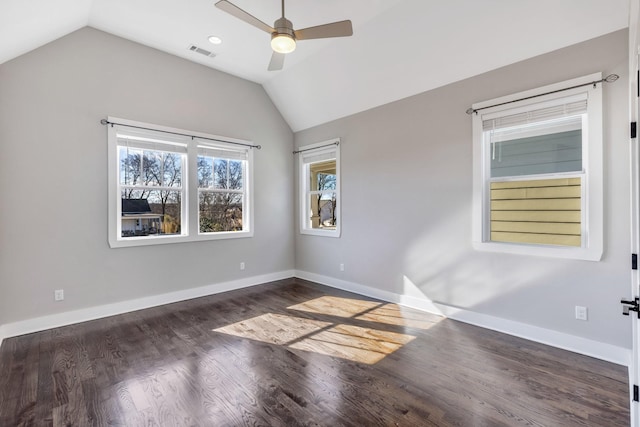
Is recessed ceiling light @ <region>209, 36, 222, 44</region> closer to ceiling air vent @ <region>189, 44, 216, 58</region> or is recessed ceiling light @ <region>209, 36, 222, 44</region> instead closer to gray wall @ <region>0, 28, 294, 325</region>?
ceiling air vent @ <region>189, 44, 216, 58</region>

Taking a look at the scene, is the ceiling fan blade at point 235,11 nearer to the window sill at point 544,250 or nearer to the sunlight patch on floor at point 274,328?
the sunlight patch on floor at point 274,328

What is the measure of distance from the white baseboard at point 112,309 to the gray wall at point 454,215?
145 centimetres

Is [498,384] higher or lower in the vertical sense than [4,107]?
lower

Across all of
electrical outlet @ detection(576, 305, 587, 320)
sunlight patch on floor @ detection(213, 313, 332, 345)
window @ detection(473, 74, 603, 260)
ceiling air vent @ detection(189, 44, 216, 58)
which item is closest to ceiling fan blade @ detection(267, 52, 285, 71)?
ceiling air vent @ detection(189, 44, 216, 58)

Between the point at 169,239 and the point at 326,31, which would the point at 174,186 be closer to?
the point at 169,239

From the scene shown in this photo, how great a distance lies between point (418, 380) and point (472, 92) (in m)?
3.03

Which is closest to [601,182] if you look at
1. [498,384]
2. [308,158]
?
[498,384]

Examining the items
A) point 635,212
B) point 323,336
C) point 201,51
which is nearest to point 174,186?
point 201,51

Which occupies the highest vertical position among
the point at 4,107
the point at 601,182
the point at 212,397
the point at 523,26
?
the point at 523,26

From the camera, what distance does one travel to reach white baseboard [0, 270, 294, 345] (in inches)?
123

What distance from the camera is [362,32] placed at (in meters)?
3.54

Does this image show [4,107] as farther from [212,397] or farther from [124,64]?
[212,397]

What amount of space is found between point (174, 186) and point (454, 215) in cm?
383

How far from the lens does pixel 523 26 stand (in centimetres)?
275
